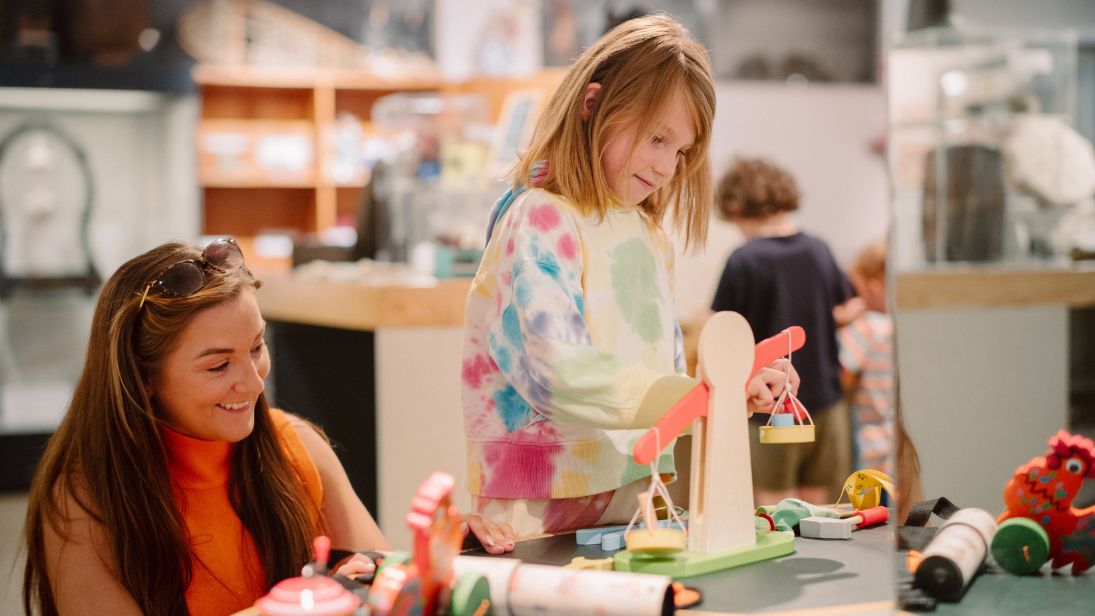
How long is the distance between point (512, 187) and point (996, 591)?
1.90 ft

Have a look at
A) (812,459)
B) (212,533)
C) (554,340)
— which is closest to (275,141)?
(812,459)

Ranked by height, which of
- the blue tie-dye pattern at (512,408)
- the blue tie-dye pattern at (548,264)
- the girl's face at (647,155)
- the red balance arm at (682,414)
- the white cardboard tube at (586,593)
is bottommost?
the white cardboard tube at (586,593)

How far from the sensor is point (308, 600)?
2.20 feet

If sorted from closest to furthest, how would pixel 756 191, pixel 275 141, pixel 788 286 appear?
pixel 788 286 < pixel 756 191 < pixel 275 141

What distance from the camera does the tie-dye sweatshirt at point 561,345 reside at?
0.85 meters

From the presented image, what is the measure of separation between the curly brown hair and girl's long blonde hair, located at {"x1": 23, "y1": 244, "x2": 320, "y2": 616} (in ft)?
6.37

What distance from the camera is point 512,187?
983mm

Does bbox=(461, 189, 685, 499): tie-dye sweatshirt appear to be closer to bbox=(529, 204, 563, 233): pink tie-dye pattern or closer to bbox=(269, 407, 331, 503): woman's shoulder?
bbox=(529, 204, 563, 233): pink tie-dye pattern

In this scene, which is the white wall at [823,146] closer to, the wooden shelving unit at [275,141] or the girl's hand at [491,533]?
the wooden shelving unit at [275,141]

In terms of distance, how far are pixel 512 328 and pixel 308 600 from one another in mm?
328

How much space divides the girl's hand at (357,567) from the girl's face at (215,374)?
0.70ft

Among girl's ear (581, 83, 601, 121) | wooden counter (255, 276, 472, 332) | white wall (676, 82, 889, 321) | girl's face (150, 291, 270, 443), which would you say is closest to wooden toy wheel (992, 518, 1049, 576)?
girl's ear (581, 83, 601, 121)

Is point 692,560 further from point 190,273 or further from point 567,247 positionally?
point 190,273

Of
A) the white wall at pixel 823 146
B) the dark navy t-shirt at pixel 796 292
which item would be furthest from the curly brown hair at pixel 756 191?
the white wall at pixel 823 146
